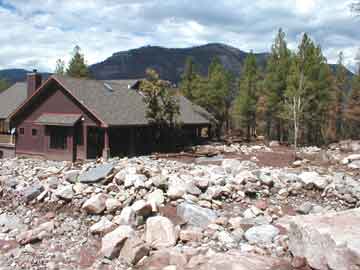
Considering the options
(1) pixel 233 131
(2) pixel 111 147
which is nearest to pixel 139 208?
(2) pixel 111 147

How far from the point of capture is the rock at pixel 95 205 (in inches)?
418

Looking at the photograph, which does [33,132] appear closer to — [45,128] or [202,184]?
[45,128]

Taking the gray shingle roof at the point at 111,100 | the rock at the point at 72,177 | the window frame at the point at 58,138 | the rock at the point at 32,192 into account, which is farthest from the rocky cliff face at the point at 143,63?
the rock at the point at 32,192

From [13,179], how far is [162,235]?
8.38 m

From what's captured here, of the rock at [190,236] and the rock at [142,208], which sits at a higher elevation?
the rock at [142,208]

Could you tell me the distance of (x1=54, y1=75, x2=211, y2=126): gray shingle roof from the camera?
20.8 meters

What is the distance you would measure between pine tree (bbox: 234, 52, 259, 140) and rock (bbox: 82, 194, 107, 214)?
27.3 meters

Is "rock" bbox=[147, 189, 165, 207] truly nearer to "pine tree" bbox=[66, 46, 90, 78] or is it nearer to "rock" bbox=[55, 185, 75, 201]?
"rock" bbox=[55, 185, 75, 201]

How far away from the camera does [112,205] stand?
10.7m

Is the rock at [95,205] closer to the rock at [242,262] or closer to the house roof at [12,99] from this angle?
the rock at [242,262]

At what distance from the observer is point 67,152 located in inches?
837

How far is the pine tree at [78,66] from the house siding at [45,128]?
1485cm

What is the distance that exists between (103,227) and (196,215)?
253cm

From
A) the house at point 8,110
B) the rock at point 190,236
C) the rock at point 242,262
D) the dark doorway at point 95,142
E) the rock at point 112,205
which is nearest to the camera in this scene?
the rock at point 242,262
